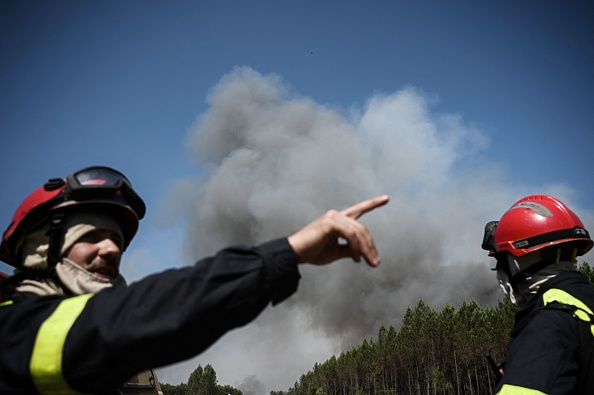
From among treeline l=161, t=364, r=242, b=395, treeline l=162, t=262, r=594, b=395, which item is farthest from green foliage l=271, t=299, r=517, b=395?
treeline l=161, t=364, r=242, b=395

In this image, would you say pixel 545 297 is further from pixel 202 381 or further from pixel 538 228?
pixel 202 381

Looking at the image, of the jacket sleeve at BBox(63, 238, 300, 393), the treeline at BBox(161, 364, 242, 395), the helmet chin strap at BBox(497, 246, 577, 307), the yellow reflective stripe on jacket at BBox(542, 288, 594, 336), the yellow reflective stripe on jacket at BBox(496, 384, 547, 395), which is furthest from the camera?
the treeline at BBox(161, 364, 242, 395)

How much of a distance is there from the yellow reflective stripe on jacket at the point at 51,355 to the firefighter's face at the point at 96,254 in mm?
592

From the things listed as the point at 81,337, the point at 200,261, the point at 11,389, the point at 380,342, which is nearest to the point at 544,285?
the point at 200,261

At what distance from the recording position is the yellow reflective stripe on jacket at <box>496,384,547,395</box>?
250 cm

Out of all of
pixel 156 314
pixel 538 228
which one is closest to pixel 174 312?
pixel 156 314

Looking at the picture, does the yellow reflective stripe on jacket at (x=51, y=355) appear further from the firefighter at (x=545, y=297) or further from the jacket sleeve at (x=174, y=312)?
the firefighter at (x=545, y=297)

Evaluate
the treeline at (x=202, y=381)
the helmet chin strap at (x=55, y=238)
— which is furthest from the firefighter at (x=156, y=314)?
the treeline at (x=202, y=381)

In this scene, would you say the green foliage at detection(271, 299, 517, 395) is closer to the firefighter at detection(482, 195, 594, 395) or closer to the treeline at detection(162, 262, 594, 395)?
the treeline at detection(162, 262, 594, 395)

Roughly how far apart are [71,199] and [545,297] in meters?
3.17

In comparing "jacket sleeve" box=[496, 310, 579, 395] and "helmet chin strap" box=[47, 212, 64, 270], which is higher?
"helmet chin strap" box=[47, 212, 64, 270]

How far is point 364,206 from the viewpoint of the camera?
68.7 inches

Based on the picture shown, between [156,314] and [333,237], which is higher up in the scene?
[333,237]

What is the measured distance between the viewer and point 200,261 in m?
1.60
